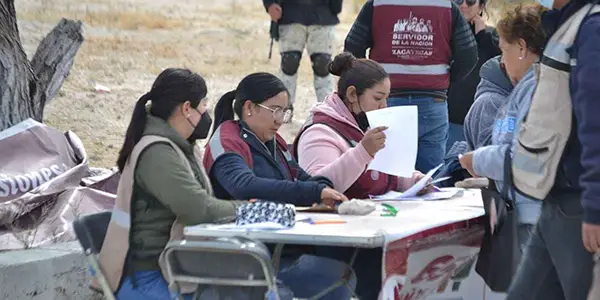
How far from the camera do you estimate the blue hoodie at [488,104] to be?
16.4 ft

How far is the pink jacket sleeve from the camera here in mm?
4844

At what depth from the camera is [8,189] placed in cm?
574

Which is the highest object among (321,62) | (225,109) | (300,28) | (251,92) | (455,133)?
(251,92)

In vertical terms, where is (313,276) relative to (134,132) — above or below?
below

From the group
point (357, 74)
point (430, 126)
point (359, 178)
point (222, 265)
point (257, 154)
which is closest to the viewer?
point (222, 265)

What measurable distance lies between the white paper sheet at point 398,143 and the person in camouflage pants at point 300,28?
16.8 ft

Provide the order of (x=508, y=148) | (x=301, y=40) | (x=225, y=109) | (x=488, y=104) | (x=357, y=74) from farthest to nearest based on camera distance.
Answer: (x=301, y=40), (x=357, y=74), (x=488, y=104), (x=225, y=109), (x=508, y=148)

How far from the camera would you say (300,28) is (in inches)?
404

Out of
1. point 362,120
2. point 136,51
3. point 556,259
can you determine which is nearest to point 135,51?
point 136,51

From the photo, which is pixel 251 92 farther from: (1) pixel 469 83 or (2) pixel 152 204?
(1) pixel 469 83

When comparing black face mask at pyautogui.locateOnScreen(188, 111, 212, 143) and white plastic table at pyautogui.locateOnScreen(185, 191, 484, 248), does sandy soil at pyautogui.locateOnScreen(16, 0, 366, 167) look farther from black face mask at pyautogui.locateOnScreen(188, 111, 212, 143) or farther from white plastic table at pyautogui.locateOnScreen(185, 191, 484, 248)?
white plastic table at pyautogui.locateOnScreen(185, 191, 484, 248)

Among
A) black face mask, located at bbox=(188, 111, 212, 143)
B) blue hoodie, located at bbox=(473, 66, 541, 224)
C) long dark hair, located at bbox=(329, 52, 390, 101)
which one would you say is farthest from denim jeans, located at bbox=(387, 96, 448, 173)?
black face mask, located at bbox=(188, 111, 212, 143)

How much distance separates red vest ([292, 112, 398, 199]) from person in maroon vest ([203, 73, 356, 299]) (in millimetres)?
294

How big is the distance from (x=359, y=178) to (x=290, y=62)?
5175 millimetres
